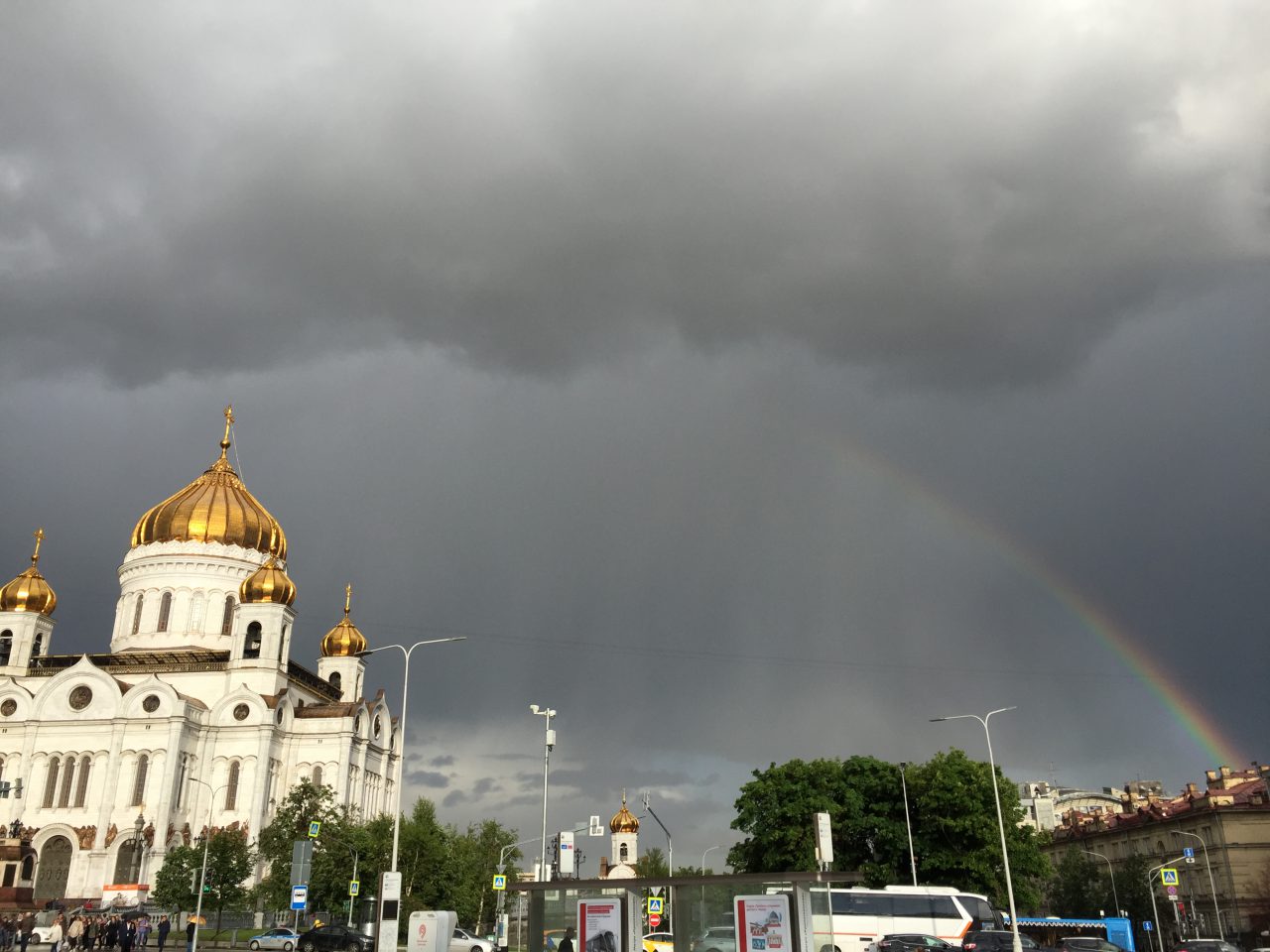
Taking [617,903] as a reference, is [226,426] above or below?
above

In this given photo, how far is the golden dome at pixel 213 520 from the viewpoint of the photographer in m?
95.4

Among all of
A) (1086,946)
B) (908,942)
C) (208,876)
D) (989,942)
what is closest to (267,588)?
(208,876)

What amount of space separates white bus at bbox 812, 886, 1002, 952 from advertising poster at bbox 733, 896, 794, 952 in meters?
24.4

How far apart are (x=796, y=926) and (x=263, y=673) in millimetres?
72931

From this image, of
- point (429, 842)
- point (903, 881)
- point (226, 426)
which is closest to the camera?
point (429, 842)

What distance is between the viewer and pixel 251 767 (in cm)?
8338

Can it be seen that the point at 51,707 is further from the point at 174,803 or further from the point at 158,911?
the point at 158,911

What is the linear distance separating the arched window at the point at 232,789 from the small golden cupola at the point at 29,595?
25102mm

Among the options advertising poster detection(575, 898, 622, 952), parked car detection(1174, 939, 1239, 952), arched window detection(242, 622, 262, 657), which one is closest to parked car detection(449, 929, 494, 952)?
advertising poster detection(575, 898, 622, 952)

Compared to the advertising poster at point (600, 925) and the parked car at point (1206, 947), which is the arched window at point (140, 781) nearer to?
the advertising poster at point (600, 925)

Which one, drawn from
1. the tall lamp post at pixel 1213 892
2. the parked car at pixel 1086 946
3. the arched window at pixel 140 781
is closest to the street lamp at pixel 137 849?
the arched window at pixel 140 781

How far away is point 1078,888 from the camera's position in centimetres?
9556

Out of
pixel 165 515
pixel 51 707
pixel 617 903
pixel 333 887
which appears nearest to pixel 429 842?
pixel 333 887

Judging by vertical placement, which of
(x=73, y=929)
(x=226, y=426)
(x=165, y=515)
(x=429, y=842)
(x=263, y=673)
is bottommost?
(x=73, y=929)
